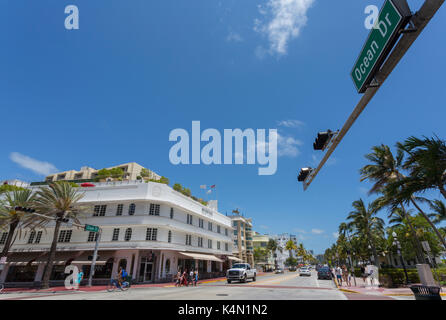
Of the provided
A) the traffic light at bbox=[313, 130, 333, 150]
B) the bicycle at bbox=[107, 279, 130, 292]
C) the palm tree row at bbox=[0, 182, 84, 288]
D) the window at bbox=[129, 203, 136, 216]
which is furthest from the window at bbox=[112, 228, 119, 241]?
the traffic light at bbox=[313, 130, 333, 150]

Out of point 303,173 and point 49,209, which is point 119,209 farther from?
point 303,173

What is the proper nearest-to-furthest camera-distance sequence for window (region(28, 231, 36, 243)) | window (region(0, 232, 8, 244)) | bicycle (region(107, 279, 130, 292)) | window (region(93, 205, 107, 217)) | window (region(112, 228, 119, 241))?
bicycle (region(107, 279, 130, 292)) → window (region(112, 228, 119, 241)) → window (region(93, 205, 107, 217)) → window (region(28, 231, 36, 243)) → window (region(0, 232, 8, 244))

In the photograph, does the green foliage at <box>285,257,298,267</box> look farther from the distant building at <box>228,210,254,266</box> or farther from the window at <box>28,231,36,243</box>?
the window at <box>28,231,36,243</box>

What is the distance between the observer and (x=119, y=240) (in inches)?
1094

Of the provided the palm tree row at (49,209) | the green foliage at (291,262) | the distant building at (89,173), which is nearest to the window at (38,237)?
the palm tree row at (49,209)

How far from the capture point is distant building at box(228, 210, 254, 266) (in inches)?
2650

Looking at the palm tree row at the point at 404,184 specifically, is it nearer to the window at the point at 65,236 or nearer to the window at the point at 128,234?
the window at the point at 128,234

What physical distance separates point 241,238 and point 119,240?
4771cm

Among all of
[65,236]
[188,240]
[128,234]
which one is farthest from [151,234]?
[65,236]

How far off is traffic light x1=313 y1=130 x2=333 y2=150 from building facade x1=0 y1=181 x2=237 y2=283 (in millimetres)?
25531

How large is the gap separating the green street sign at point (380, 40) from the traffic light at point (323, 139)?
6.74ft
